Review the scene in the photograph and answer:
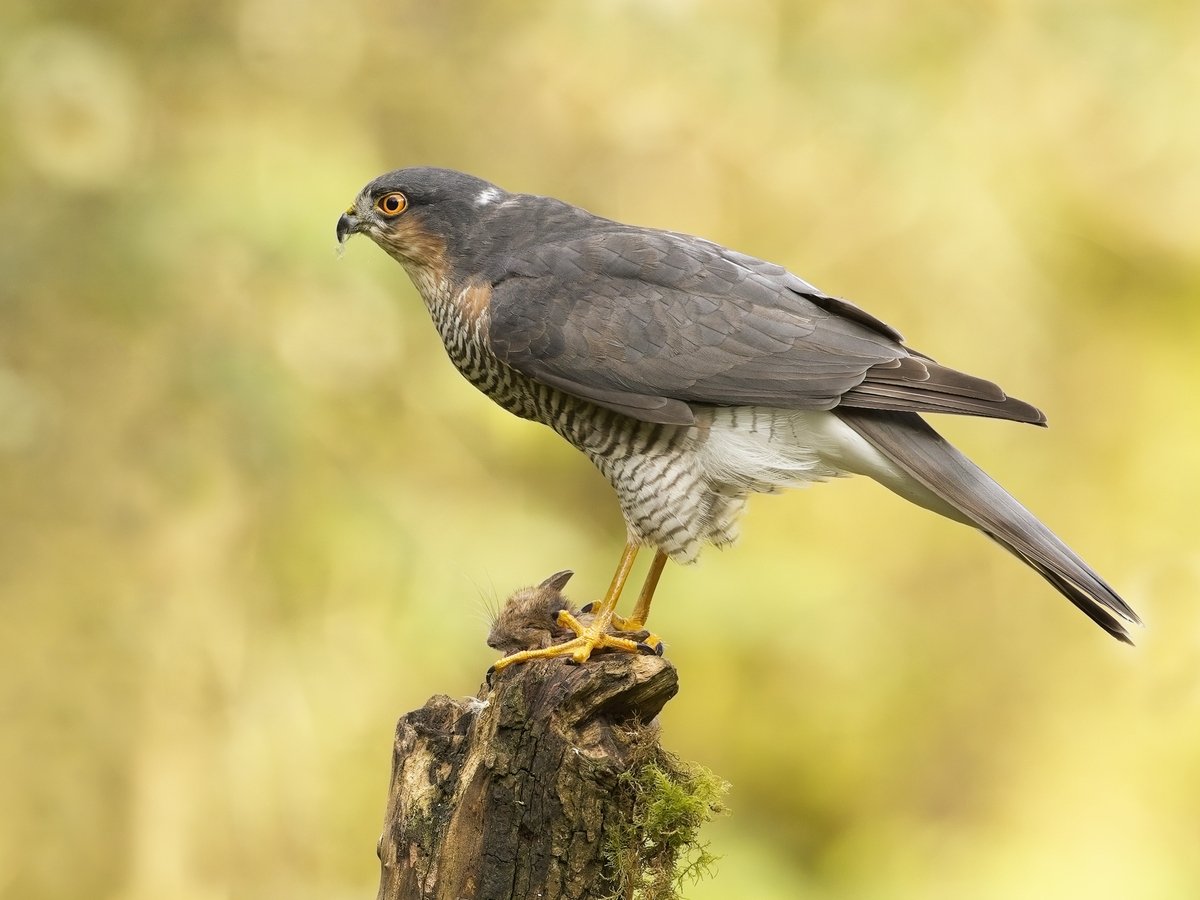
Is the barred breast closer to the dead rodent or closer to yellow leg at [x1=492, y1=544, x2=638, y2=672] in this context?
yellow leg at [x1=492, y1=544, x2=638, y2=672]

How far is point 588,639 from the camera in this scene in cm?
312

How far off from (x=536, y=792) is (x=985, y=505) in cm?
136

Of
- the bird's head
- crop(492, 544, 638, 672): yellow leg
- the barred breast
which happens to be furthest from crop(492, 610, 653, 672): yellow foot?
the bird's head

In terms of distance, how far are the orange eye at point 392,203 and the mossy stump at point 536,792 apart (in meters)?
1.71

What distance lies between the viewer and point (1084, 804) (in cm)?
594

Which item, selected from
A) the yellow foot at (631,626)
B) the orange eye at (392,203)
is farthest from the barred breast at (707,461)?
the orange eye at (392,203)

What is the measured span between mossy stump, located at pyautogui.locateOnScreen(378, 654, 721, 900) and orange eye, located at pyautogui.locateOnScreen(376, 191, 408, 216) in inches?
67.2

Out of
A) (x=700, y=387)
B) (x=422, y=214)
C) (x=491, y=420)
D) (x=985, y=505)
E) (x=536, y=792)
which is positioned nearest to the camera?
(x=536, y=792)

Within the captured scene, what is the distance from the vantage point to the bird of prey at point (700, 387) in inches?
120

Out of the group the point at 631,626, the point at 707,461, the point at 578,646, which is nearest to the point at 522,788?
the point at 578,646

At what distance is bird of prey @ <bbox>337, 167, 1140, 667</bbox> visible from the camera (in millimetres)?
3057

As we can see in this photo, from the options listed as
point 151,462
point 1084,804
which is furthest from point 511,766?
point 1084,804

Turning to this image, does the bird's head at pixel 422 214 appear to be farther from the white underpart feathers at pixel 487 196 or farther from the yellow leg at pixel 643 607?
the yellow leg at pixel 643 607

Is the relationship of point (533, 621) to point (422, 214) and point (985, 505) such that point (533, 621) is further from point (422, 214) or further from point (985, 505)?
point (422, 214)
